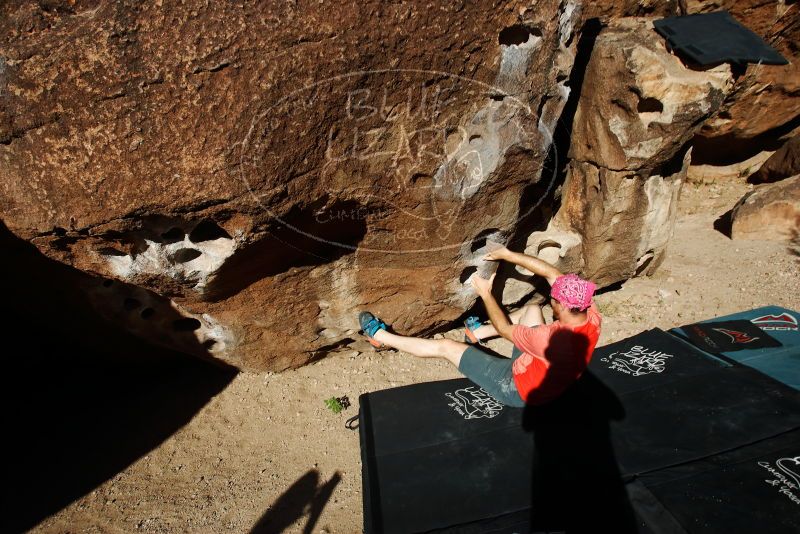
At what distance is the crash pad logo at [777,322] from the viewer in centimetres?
352

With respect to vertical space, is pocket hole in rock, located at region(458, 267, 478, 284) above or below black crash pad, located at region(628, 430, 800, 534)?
above

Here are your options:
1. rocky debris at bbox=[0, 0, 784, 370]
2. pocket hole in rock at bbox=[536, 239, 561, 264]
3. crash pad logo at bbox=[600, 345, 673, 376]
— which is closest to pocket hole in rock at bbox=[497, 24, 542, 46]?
rocky debris at bbox=[0, 0, 784, 370]

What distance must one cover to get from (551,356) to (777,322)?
7.35ft

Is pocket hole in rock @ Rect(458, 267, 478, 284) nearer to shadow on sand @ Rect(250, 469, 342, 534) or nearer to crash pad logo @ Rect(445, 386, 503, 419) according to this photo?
crash pad logo @ Rect(445, 386, 503, 419)

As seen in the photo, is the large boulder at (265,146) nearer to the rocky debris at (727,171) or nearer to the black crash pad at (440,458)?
the black crash pad at (440,458)

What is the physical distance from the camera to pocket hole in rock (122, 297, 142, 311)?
3.27 metres

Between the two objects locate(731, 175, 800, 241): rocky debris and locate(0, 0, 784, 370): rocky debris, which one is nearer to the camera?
locate(0, 0, 784, 370): rocky debris

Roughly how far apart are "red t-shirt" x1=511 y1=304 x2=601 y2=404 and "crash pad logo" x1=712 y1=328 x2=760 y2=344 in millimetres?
1512

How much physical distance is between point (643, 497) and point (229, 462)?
2660 millimetres

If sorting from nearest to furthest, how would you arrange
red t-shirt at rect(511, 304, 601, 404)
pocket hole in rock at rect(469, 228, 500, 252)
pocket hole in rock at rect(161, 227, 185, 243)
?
red t-shirt at rect(511, 304, 601, 404) → pocket hole in rock at rect(161, 227, 185, 243) → pocket hole in rock at rect(469, 228, 500, 252)

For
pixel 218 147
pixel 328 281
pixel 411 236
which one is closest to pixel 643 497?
pixel 411 236

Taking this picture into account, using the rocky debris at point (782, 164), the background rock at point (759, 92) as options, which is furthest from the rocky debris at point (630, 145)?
the rocky debris at point (782, 164)

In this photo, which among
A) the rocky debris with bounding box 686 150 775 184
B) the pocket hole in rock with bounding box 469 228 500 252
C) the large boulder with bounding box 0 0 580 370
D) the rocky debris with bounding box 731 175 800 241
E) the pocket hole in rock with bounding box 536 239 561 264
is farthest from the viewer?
the rocky debris with bounding box 686 150 775 184

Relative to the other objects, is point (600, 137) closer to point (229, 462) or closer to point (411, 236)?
point (411, 236)
